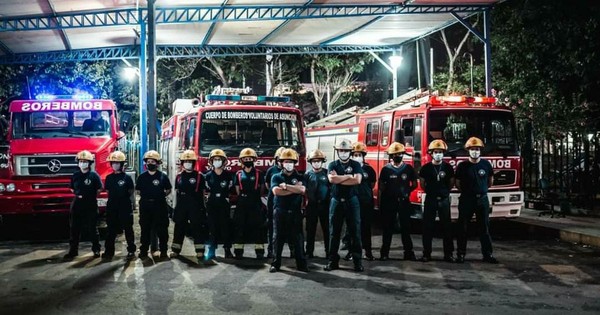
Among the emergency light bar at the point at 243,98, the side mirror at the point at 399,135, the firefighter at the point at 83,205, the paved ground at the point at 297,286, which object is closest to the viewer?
the paved ground at the point at 297,286

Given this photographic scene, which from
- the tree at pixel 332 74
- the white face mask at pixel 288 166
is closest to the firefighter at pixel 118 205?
the white face mask at pixel 288 166

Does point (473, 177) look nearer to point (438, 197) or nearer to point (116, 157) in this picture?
point (438, 197)

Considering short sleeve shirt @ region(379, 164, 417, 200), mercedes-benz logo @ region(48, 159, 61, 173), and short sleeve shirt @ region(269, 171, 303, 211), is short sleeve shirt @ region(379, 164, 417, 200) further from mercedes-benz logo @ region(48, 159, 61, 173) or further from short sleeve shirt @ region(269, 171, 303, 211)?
mercedes-benz logo @ region(48, 159, 61, 173)

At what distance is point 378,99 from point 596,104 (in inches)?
877

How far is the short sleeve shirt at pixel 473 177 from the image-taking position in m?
9.45

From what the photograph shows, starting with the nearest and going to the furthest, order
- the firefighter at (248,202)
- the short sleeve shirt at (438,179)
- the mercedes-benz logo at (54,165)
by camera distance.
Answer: the short sleeve shirt at (438,179) < the firefighter at (248,202) < the mercedes-benz logo at (54,165)

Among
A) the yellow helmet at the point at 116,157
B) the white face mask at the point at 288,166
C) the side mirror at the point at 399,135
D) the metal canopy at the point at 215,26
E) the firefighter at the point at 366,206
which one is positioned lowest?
the firefighter at the point at 366,206

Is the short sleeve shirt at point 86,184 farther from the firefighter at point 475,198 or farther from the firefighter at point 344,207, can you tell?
the firefighter at point 475,198

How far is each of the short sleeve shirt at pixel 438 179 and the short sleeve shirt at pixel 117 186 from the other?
15.2 ft

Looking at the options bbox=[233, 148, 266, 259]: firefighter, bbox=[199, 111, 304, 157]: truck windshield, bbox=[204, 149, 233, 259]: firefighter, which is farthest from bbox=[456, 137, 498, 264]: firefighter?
bbox=[204, 149, 233, 259]: firefighter

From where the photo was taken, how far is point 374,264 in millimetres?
9398

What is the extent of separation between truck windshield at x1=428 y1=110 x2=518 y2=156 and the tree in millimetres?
19804

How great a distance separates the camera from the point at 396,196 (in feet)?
31.5

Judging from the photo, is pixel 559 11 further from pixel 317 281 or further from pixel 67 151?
pixel 67 151
